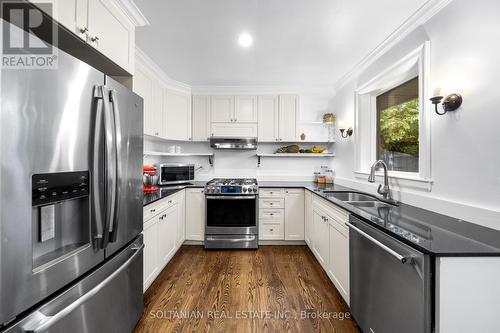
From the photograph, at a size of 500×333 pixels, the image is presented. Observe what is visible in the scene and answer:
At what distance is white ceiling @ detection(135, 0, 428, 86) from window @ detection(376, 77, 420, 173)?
23.7 inches

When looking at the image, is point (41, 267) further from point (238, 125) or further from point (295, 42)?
point (238, 125)

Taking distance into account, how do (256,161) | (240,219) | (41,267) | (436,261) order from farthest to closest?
(256,161)
(240,219)
(436,261)
(41,267)

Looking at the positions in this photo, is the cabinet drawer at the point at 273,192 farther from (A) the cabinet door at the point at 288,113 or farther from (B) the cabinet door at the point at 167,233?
(B) the cabinet door at the point at 167,233

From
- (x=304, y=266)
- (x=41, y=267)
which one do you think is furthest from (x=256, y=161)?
(x=41, y=267)

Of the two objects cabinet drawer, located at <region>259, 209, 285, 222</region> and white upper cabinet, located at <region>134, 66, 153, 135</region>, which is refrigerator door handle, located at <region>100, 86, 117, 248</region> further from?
cabinet drawer, located at <region>259, 209, 285, 222</region>

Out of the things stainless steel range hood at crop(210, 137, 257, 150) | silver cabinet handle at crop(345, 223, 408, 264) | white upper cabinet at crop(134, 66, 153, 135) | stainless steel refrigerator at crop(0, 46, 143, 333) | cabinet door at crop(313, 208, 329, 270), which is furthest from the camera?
stainless steel range hood at crop(210, 137, 257, 150)

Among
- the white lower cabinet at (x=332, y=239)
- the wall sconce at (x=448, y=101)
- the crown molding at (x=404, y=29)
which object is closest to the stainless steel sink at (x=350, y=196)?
the white lower cabinet at (x=332, y=239)

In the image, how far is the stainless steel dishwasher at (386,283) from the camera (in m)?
1.03

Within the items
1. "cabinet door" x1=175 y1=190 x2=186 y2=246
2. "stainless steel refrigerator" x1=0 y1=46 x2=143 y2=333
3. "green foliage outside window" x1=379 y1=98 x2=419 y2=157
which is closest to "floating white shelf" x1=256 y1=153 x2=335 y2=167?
"green foliage outside window" x1=379 y1=98 x2=419 y2=157

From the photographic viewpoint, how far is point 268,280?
7.75 feet

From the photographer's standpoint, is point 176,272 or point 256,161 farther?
point 256,161

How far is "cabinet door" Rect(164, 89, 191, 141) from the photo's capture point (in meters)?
3.37

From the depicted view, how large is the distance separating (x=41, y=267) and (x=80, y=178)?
0.39 m

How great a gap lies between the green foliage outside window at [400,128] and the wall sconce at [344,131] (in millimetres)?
419
